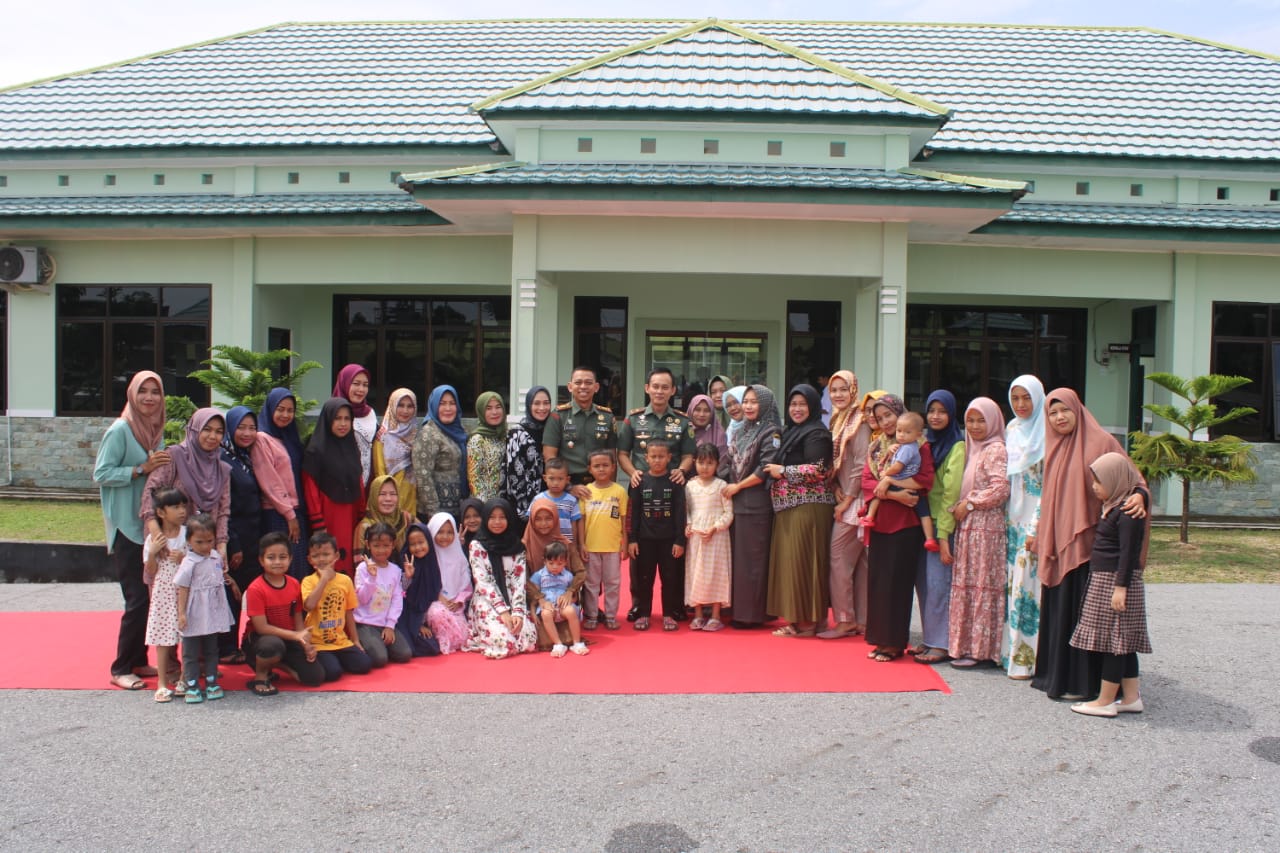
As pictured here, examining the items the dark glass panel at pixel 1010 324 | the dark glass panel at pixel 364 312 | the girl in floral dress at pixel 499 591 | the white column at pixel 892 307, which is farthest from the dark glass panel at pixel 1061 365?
the girl in floral dress at pixel 499 591

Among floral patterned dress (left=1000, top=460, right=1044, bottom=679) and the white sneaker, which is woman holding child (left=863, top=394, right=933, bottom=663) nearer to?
floral patterned dress (left=1000, top=460, right=1044, bottom=679)

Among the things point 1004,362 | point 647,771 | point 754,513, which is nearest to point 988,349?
point 1004,362

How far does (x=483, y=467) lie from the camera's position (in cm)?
702

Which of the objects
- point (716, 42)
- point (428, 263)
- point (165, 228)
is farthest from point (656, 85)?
point (165, 228)

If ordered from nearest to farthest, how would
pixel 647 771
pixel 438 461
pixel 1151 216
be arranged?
pixel 647 771 < pixel 438 461 < pixel 1151 216

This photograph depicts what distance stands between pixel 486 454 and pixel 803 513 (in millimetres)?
2291

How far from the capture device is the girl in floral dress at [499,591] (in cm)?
626

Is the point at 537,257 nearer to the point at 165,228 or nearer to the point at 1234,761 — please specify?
the point at 165,228

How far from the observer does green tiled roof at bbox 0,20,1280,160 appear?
43.3 feet

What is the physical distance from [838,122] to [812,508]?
226 inches

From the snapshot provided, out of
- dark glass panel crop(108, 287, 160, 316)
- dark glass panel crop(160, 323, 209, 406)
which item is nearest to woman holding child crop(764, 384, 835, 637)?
dark glass panel crop(160, 323, 209, 406)

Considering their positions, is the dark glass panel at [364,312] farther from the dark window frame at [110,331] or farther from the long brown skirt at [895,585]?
the long brown skirt at [895,585]

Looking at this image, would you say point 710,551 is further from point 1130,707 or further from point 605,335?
point 605,335

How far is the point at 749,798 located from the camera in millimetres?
4121
